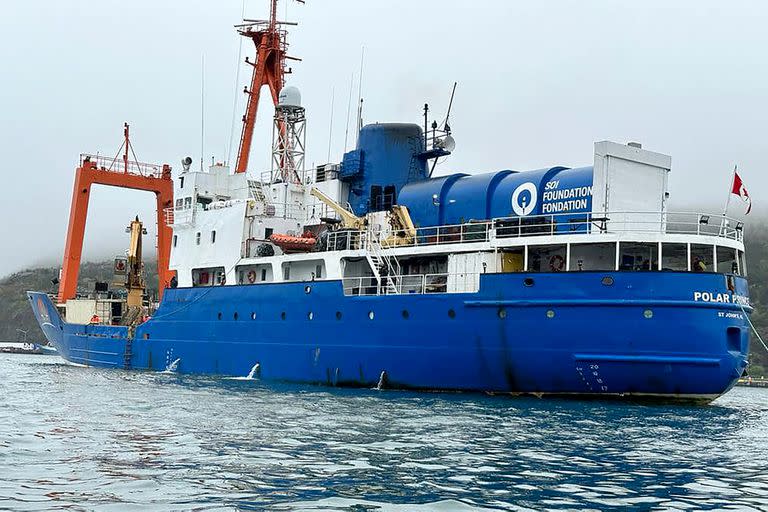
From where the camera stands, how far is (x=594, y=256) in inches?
895

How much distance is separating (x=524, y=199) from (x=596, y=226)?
2724 mm

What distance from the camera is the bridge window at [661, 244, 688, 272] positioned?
870 inches

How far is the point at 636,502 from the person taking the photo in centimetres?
959

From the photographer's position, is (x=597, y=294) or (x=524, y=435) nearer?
(x=524, y=435)

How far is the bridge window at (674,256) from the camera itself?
22.1 m

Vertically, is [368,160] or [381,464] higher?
[368,160]

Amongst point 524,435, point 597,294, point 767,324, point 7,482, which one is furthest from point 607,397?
point 767,324

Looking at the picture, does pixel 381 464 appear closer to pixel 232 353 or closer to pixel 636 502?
pixel 636 502

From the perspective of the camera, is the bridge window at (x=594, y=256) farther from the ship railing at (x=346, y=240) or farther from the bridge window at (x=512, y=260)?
the ship railing at (x=346, y=240)

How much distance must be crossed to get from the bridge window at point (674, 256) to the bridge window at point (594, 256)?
1.27 m

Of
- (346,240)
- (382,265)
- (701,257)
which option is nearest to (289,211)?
(346,240)

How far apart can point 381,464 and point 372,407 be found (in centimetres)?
763

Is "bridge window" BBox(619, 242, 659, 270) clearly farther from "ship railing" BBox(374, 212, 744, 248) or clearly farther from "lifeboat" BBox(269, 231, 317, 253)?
"lifeboat" BBox(269, 231, 317, 253)

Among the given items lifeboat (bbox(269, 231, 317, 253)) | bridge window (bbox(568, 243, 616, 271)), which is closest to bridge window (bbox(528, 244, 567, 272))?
bridge window (bbox(568, 243, 616, 271))
